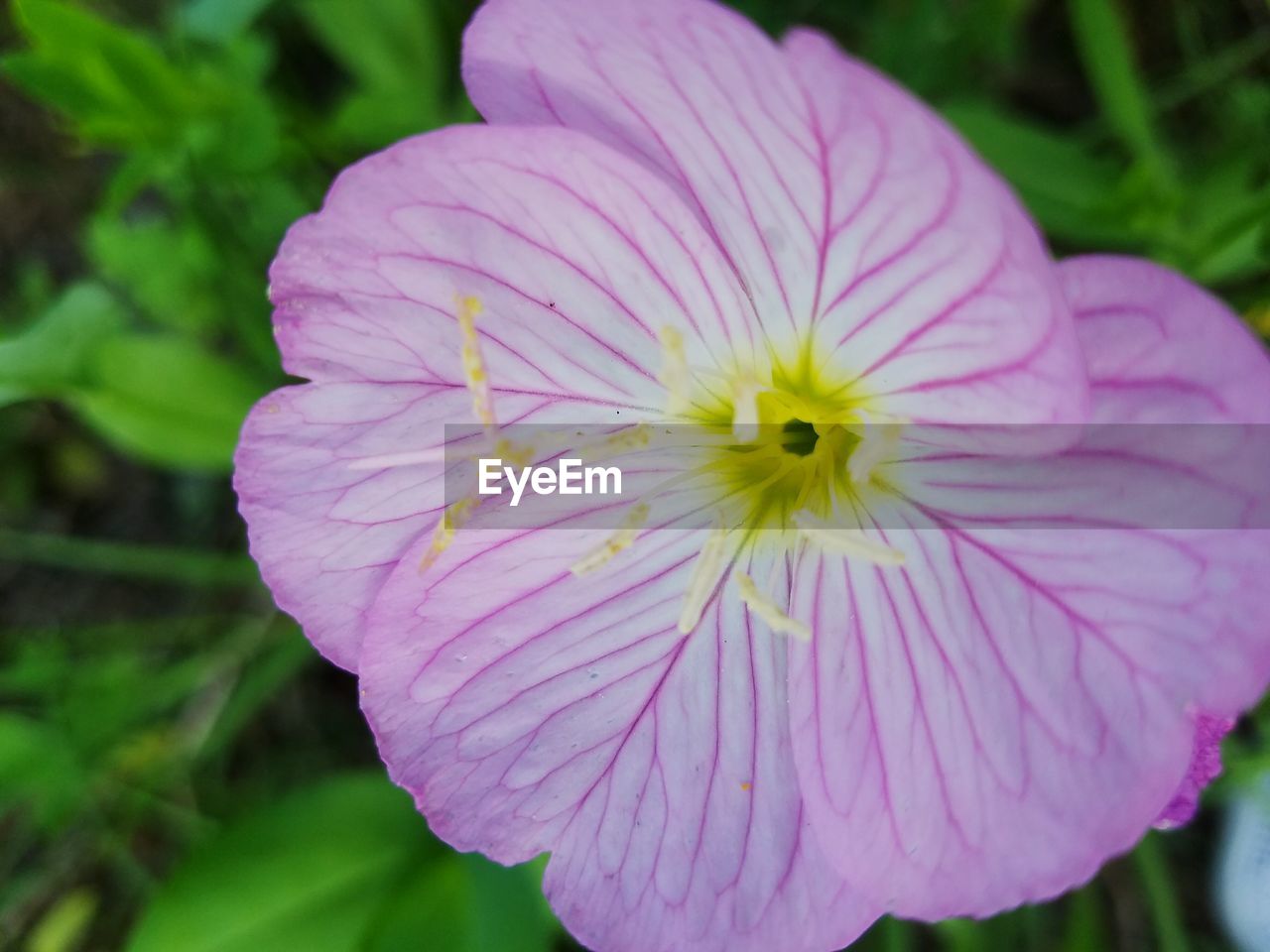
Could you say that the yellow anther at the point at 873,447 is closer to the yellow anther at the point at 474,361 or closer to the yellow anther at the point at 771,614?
the yellow anther at the point at 771,614

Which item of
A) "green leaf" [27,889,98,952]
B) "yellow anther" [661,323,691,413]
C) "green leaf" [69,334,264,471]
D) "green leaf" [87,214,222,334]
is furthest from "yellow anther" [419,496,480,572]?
"green leaf" [27,889,98,952]

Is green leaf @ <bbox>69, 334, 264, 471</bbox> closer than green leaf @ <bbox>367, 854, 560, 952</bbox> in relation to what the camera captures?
No

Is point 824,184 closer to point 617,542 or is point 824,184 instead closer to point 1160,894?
point 617,542

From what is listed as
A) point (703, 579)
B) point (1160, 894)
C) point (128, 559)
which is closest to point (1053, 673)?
point (703, 579)

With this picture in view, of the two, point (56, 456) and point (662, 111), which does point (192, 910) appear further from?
point (662, 111)

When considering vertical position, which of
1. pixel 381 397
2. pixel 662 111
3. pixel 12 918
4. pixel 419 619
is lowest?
pixel 12 918

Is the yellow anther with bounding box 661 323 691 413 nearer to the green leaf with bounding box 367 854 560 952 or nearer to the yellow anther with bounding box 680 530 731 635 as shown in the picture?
the yellow anther with bounding box 680 530 731 635

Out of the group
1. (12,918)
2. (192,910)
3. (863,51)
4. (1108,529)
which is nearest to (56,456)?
(12,918)

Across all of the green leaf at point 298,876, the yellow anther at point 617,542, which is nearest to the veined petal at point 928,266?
the yellow anther at point 617,542
